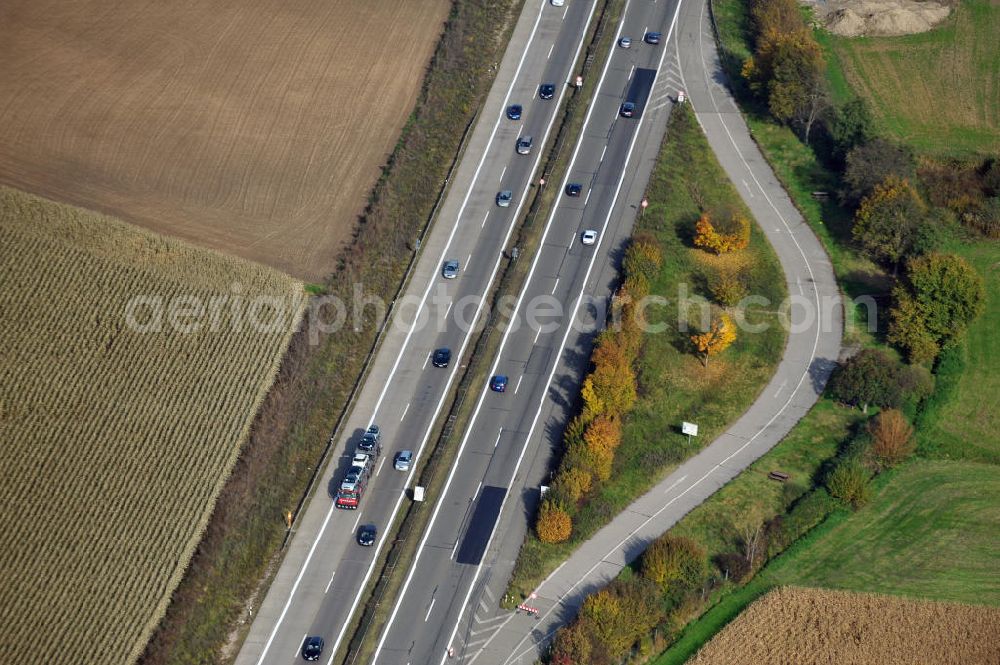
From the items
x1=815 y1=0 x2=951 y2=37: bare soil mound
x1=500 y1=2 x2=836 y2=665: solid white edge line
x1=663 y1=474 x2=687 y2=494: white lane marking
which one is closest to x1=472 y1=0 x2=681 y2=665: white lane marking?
x1=500 y1=2 x2=836 y2=665: solid white edge line

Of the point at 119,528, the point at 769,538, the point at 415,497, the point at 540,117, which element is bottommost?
the point at 119,528

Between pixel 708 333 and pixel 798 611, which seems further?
pixel 708 333

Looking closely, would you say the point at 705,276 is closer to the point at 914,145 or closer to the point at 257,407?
the point at 914,145

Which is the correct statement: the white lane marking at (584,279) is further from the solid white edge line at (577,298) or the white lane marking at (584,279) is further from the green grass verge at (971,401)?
the green grass verge at (971,401)

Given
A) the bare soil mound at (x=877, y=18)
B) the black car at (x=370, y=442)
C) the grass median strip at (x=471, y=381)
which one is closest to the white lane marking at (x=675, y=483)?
the grass median strip at (x=471, y=381)

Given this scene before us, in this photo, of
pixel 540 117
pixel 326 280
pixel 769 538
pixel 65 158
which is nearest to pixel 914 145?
pixel 540 117

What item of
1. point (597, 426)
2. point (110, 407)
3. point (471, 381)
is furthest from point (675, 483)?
point (110, 407)
